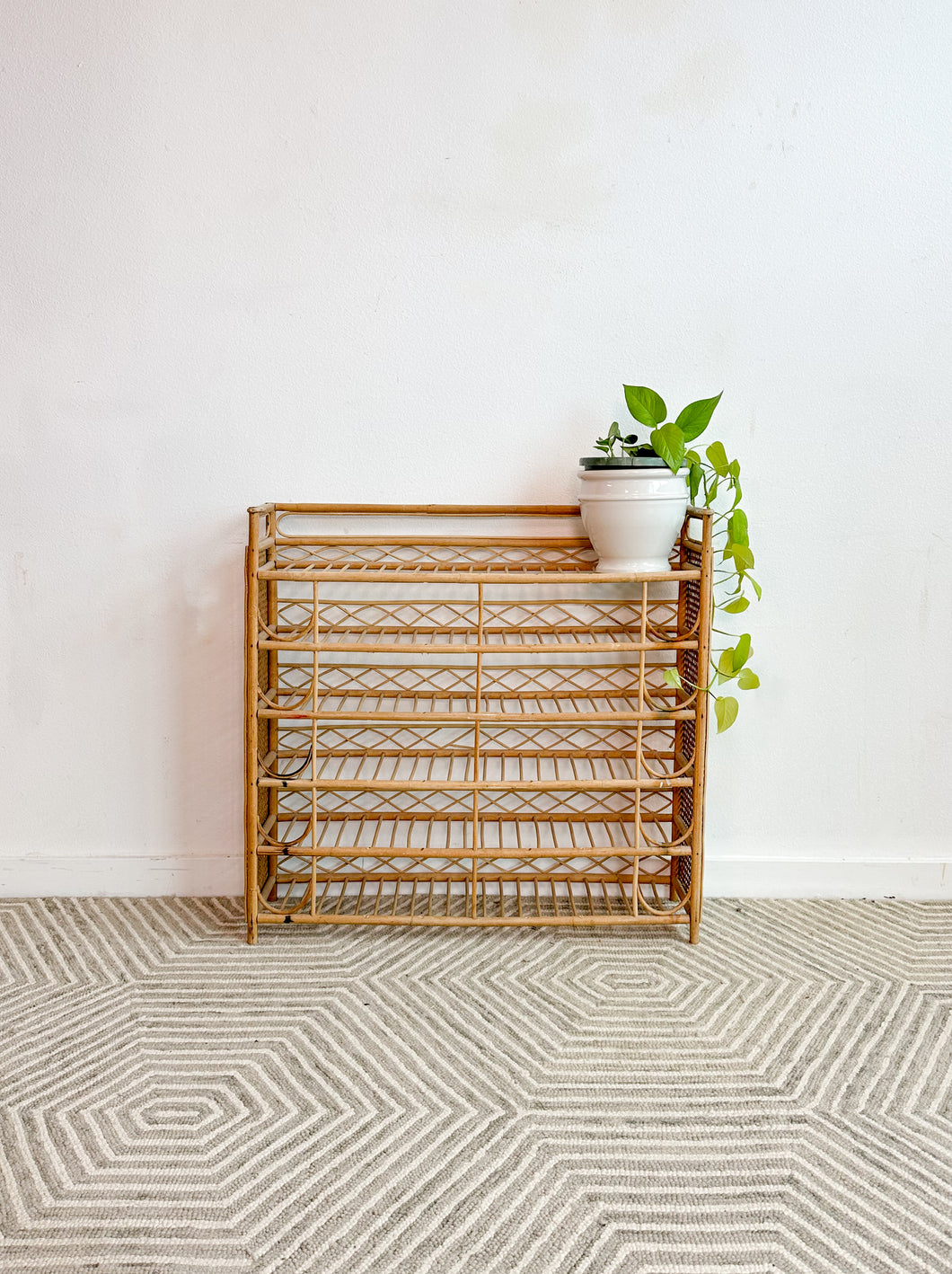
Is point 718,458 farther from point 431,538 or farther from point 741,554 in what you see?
point 431,538

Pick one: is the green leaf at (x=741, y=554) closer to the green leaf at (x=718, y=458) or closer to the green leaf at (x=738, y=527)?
the green leaf at (x=738, y=527)

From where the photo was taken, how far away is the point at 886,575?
172cm

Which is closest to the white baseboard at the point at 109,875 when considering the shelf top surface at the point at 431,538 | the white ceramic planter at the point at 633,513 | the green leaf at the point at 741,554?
the shelf top surface at the point at 431,538

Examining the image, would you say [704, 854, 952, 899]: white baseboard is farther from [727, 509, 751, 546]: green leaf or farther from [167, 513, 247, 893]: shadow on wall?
[167, 513, 247, 893]: shadow on wall

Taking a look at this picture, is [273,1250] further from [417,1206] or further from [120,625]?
[120,625]

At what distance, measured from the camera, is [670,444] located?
1.46m

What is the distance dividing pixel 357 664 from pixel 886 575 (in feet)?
3.28

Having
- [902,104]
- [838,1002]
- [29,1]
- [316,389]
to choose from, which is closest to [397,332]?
[316,389]

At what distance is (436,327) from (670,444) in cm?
49

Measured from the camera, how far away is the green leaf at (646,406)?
1.52m

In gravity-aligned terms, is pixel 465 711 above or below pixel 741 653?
below

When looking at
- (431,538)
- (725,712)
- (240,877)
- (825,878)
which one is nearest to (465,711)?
(431,538)

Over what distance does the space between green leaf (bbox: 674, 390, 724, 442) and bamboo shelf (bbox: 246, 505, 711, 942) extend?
150mm

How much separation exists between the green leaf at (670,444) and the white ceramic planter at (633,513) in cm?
2
